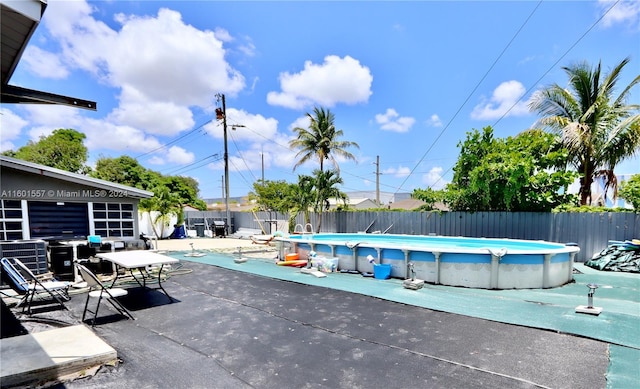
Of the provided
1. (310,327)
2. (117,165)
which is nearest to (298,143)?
(310,327)

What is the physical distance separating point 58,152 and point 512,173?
119 ft

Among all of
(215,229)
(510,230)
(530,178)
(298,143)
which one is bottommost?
(215,229)

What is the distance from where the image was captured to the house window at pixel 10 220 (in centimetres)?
908

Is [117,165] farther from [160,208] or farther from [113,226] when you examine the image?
[113,226]

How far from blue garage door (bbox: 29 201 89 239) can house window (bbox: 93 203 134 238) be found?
1.04 ft

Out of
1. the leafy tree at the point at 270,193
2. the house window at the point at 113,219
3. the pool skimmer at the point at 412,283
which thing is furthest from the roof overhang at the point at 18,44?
the leafy tree at the point at 270,193

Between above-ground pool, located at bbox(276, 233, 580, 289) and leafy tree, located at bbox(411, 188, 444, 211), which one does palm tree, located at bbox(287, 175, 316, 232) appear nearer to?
leafy tree, located at bbox(411, 188, 444, 211)

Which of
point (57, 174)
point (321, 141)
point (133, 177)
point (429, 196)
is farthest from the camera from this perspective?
point (133, 177)

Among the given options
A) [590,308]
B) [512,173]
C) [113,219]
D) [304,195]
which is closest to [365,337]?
[590,308]

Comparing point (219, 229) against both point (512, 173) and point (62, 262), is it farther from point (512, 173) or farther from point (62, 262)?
Answer: point (512, 173)

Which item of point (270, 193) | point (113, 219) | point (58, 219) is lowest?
point (113, 219)

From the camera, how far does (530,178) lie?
10562 mm

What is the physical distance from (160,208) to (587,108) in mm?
23202

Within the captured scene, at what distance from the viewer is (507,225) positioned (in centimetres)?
1133
